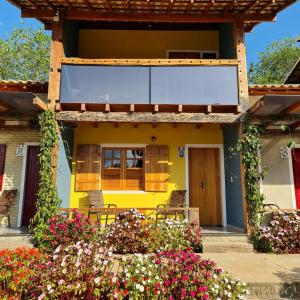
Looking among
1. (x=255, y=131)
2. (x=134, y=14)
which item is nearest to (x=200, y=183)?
(x=255, y=131)

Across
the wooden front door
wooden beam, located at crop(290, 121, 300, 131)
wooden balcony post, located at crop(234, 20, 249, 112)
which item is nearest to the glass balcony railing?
wooden balcony post, located at crop(234, 20, 249, 112)

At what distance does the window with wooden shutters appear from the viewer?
9141 mm

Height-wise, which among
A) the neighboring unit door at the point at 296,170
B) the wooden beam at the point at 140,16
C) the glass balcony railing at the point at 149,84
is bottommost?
the neighboring unit door at the point at 296,170

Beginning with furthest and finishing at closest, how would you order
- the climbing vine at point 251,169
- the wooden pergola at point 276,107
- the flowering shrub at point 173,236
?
1. the climbing vine at point 251,169
2. the wooden pergola at point 276,107
3. the flowering shrub at point 173,236

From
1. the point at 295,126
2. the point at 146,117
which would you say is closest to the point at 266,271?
the point at 146,117

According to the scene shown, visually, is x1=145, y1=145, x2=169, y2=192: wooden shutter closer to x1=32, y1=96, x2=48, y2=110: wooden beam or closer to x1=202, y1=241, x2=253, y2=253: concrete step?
x1=202, y1=241, x2=253, y2=253: concrete step

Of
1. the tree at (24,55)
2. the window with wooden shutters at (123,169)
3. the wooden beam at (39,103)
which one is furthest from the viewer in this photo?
the tree at (24,55)

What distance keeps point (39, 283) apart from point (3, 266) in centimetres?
60

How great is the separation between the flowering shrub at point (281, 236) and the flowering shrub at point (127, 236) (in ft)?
9.13

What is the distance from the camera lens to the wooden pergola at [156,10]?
7.78m

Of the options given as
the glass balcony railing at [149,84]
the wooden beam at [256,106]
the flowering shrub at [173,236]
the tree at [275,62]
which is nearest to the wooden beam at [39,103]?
the glass balcony railing at [149,84]

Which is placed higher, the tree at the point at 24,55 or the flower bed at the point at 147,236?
the tree at the point at 24,55

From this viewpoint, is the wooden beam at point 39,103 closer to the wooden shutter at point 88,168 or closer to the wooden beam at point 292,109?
the wooden shutter at point 88,168

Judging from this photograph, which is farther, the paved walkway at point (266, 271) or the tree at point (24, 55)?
the tree at point (24, 55)
